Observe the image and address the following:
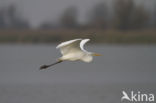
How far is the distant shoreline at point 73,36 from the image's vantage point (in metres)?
30.3

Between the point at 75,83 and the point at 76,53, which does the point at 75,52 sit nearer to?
the point at 76,53

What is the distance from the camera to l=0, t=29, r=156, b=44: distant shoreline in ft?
99.4

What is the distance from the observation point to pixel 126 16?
112 ft

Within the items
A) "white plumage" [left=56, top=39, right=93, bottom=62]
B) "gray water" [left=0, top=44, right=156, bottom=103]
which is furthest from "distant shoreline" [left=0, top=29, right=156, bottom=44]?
"white plumage" [left=56, top=39, right=93, bottom=62]

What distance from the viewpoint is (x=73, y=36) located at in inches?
1245

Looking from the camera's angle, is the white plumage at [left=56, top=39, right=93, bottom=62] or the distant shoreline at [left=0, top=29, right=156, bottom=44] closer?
the white plumage at [left=56, top=39, right=93, bottom=62]

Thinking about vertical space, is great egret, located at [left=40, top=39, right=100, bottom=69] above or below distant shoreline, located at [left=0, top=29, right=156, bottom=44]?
above

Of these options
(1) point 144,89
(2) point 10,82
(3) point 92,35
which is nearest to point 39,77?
(2) point 10,82

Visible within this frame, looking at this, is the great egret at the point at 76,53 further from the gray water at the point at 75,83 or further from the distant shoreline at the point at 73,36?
the distant shoreline at the point at 73,36

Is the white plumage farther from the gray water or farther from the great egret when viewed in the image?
the gray water

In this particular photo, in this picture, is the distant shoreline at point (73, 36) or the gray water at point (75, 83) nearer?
the gray water at point (75, 83)

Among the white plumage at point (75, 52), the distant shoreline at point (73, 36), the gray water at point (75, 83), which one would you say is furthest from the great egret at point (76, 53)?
the distant shoreline at point (73, 36)

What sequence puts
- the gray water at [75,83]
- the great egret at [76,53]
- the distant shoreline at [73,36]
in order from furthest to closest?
the distant shoreline at [73,36] → the gray water at [75,83] → the great egret at [76,53]

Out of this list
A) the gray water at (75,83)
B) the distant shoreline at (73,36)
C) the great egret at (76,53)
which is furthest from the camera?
the distant shoreline at (73,36)
